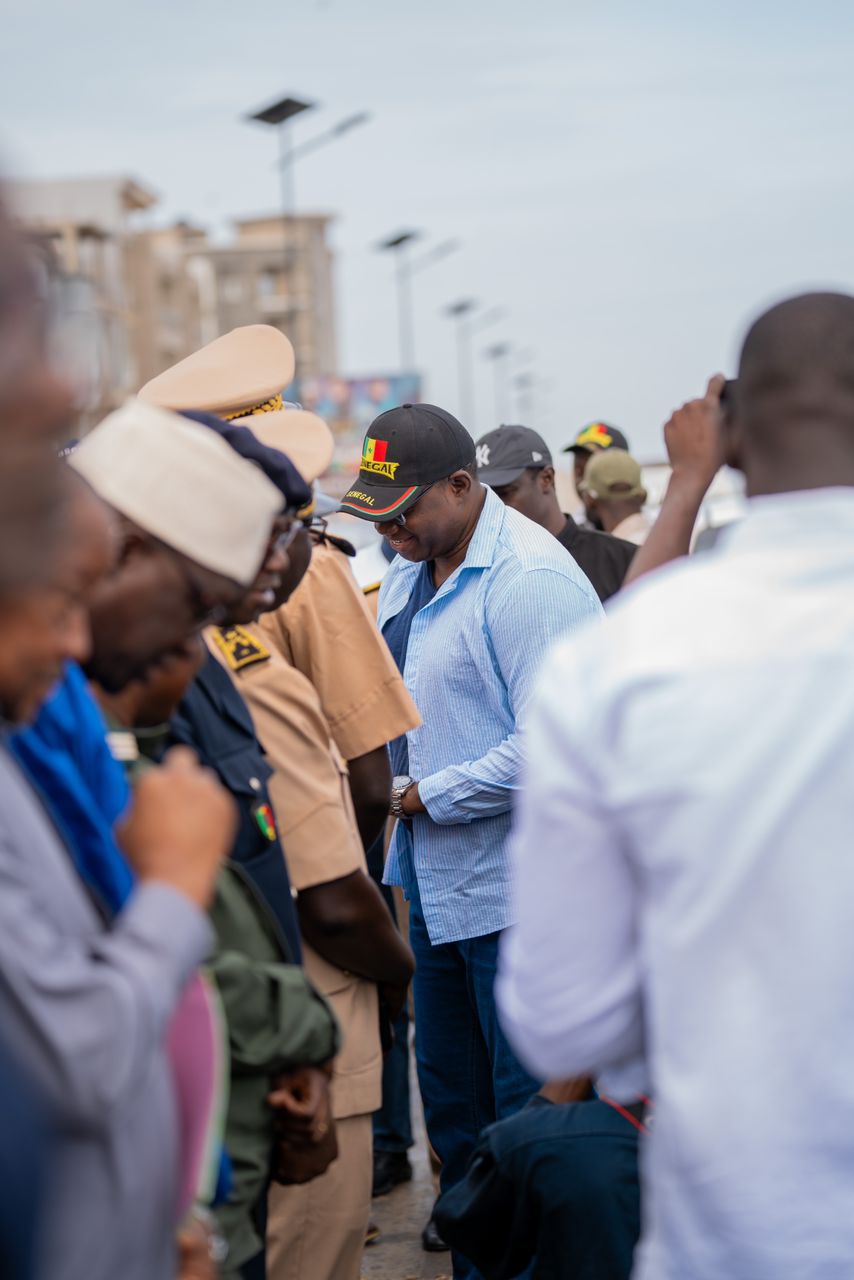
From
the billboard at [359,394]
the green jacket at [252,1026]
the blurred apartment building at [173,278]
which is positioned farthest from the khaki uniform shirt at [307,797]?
the billboard at [359,394]

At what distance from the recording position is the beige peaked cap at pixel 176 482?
2166mm

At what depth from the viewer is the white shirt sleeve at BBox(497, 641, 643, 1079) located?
184 cm

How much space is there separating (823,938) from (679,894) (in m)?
0.16

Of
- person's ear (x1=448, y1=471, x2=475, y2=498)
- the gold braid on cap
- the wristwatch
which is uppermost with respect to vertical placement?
the gold braid on cap

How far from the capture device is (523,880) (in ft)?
6.24

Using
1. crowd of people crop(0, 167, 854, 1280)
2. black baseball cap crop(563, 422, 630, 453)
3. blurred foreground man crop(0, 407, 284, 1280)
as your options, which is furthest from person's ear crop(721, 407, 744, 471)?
black baseball cap crop(563, 422, 630, 453)

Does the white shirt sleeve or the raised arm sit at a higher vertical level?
the raised arm

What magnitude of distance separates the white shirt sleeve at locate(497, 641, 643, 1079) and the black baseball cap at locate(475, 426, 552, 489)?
437 centimetres

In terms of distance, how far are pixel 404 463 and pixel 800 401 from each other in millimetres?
2547

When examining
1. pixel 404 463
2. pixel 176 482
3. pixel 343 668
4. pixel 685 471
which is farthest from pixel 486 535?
pixel 176 482

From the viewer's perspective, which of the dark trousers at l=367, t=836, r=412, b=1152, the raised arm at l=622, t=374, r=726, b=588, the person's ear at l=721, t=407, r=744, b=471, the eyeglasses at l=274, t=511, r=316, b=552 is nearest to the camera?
the person's ear at l=721, t=407, r=744, b=471

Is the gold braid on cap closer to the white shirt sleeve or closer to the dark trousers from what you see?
the white shirt sleeve

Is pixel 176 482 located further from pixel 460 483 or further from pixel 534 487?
pixel 534 487

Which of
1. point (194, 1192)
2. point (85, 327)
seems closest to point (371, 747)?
point (85, 327)
